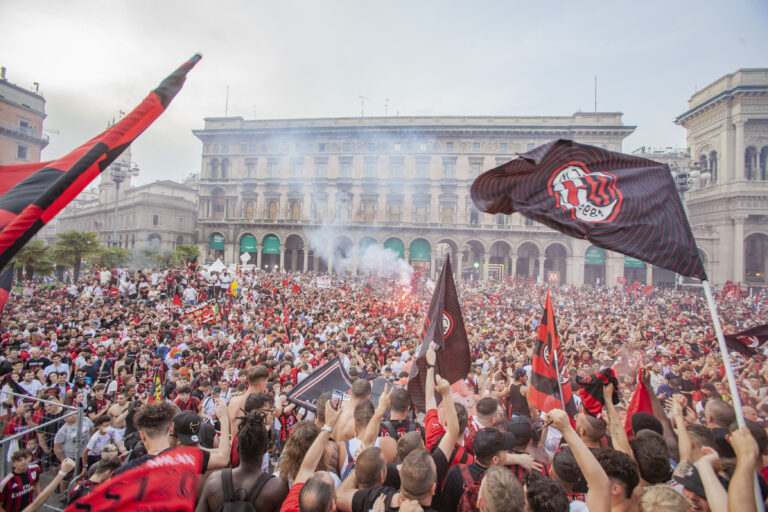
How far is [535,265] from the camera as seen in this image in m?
40.3

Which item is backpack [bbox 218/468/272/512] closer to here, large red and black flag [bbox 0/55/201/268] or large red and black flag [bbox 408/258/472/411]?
large red and black flag [bbox 0/55/201/268]

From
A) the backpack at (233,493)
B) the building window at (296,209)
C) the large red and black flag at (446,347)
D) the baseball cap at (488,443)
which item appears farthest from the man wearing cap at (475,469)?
the building window at (296,209)

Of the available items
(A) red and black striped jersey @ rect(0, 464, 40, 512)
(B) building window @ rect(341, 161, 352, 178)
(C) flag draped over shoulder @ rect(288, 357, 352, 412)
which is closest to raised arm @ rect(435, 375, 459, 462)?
(C) flag draped over shoulder @ rect(288, 357, 352, 412)

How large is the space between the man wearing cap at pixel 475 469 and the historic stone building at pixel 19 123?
50.7 metres

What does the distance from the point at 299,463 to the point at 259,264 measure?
1601 inches

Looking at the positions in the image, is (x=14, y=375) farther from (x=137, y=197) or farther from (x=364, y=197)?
(x=137, y=197)

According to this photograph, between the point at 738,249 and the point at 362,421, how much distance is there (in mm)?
43135

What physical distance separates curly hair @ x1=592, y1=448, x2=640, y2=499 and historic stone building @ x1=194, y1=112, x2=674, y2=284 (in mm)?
36044

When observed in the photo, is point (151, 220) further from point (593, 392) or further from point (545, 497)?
point (545, 497)

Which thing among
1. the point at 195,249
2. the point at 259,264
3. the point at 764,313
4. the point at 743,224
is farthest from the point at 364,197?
the point at 743,224

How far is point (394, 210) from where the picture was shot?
136 feet

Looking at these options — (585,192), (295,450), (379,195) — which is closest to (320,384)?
(295,450)

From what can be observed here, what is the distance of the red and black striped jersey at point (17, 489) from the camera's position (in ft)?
12.4

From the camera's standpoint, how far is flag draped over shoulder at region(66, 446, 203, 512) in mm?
1541
